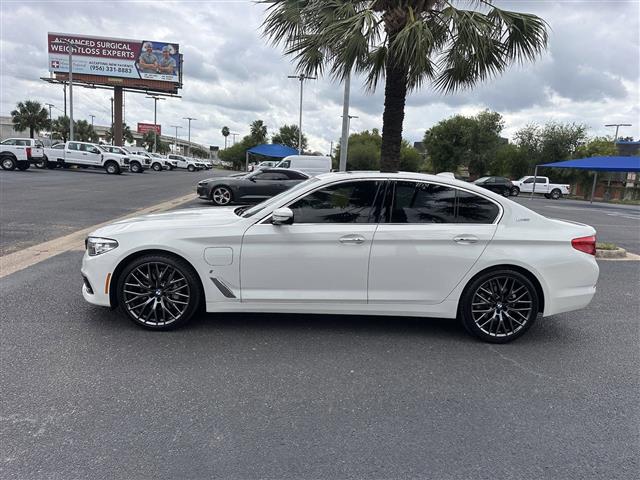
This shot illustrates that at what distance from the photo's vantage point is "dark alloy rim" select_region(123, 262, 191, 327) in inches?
155

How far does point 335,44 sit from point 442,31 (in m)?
1.93

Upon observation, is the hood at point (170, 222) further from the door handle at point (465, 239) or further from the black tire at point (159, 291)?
the door handle at point (465, 239)

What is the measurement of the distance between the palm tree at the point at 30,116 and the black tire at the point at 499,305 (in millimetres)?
70586

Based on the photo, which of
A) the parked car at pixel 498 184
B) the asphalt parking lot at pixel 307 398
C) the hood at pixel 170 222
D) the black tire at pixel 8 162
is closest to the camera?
the asphalt parking lot at pixel 307 398

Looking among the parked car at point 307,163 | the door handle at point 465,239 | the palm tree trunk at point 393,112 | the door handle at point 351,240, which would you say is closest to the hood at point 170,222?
the door handle at point 351,240

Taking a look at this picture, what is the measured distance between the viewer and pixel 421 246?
392 centimetres

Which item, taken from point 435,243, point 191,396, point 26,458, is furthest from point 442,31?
point 26,458

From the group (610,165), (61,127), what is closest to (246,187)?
(610,165)

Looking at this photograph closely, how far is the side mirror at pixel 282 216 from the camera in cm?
380

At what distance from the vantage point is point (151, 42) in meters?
46.0

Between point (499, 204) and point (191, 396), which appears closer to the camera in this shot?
point (191, 396)

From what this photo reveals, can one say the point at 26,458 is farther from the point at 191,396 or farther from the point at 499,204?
the point at 499,204

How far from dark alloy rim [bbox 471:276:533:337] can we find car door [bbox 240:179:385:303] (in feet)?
3.55

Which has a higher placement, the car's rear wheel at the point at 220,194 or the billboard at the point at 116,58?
the billboard at the point at 116,58
